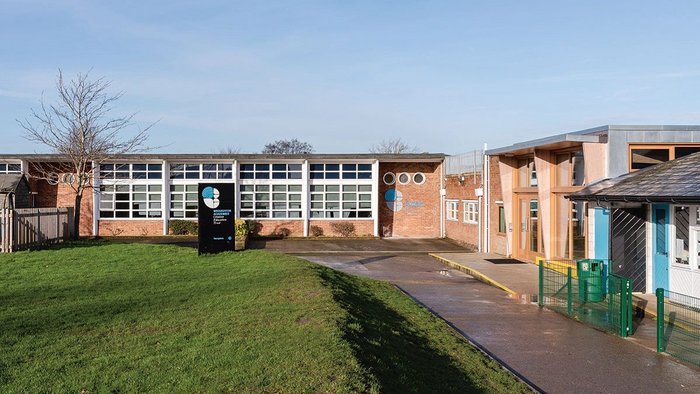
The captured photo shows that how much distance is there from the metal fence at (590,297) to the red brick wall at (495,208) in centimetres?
911

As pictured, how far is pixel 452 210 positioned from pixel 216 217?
14.6 metres

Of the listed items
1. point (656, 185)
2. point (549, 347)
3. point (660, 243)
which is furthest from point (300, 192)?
point (549, 347)

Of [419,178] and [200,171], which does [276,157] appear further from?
[419,178]

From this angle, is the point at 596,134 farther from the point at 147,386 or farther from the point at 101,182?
the point at 101,182

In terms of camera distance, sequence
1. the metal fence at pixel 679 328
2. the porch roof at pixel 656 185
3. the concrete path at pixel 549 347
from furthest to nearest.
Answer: the porch roof at pixel 656 185 → the metal fence at pixel 679 328 → the concrete path at pixel 549 347

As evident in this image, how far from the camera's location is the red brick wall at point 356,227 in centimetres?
3147

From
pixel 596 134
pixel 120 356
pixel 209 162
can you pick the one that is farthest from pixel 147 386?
pixel 209 162

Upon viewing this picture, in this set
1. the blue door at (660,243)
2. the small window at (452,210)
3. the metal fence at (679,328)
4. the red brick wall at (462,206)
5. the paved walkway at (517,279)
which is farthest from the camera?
the small window at (452,210)

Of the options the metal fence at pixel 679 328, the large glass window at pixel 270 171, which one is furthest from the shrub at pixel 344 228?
the metal fence at pixel 679 328

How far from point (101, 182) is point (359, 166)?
42.7 feet

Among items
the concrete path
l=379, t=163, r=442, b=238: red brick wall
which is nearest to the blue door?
the concrete path

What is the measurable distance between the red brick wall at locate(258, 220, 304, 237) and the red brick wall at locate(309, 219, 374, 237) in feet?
1.89

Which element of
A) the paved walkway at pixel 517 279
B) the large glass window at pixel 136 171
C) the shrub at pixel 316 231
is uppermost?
the large glass window at pixel 136 171

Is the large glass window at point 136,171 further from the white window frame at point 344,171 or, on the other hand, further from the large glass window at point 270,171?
the white window frame at point 344,171
